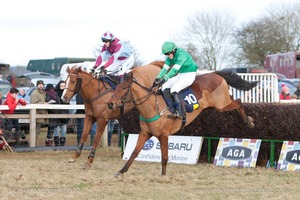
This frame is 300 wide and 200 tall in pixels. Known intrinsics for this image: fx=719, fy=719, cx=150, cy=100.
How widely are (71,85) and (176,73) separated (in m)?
2.40

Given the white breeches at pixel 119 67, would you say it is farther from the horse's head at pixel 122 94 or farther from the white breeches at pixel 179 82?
the horse's head at pixel 122 94

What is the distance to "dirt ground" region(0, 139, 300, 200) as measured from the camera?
32.1ft

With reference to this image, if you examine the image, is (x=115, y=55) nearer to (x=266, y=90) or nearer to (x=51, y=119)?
(x=51, y=119)

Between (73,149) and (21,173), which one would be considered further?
(73,149)

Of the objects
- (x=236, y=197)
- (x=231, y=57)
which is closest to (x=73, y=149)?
(x=236, y=197)

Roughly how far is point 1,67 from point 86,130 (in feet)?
76.2

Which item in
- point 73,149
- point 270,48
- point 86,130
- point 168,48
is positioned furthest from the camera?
point 270,48

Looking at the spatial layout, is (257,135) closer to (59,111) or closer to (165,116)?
(165,116)

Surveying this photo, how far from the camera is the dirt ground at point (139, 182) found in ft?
32.1

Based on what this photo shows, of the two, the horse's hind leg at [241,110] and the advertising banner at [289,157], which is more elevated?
the horse's hind leg at [241,110]

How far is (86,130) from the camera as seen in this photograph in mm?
13805

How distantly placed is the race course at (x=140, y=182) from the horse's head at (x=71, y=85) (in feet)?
4.32

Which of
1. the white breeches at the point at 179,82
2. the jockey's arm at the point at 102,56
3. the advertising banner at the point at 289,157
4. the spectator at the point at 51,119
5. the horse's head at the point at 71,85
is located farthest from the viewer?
the spectator at the point at 51,119

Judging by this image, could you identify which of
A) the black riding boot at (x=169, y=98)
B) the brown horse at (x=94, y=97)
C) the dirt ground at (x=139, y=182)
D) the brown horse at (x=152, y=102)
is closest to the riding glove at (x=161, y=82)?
the brown horse at (x=152, y=102)
